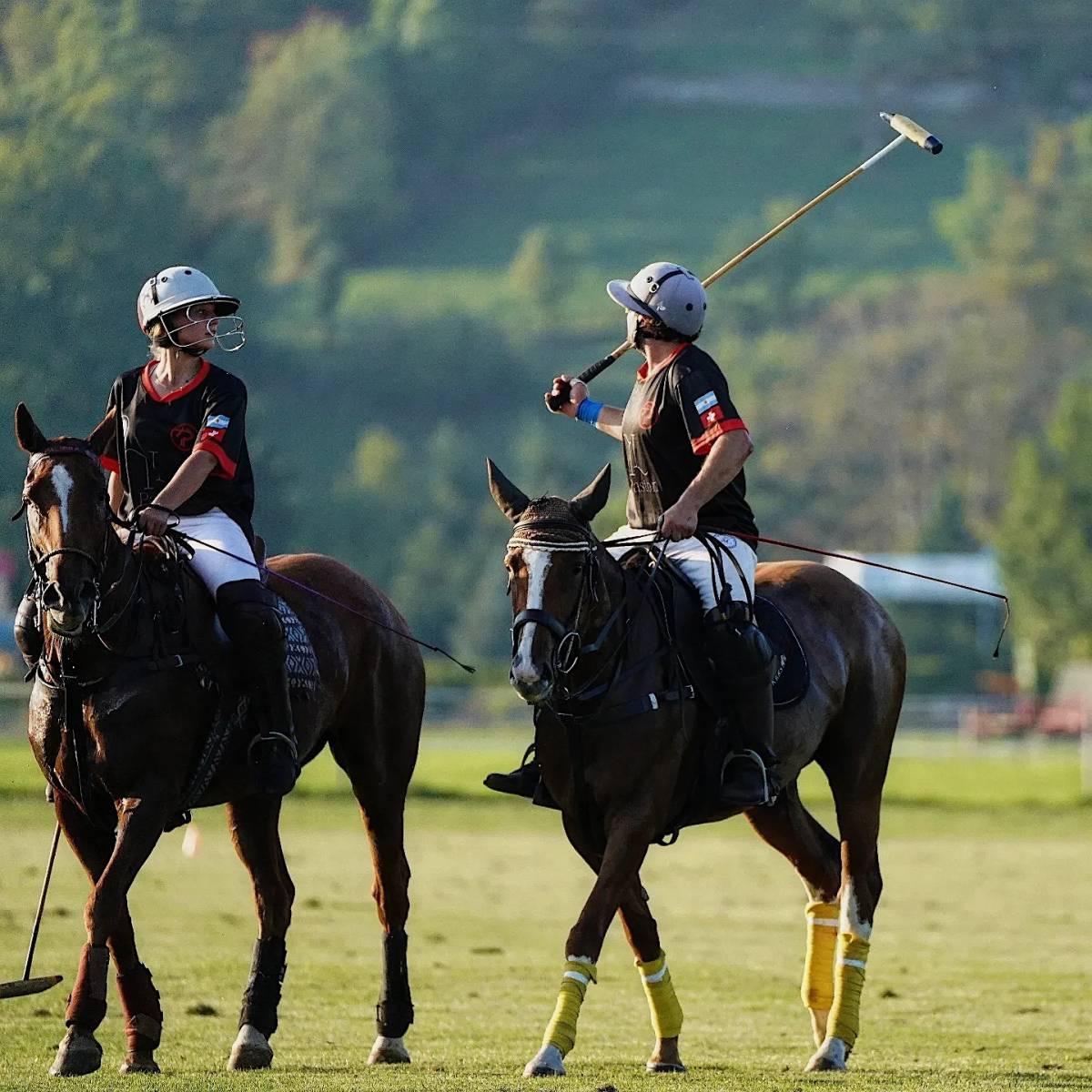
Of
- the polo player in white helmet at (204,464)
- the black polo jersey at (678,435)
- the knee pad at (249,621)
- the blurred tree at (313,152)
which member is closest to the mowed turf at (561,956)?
the polo player in white helmet at (204,464)

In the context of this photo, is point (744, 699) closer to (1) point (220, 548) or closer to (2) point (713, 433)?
(2) point (713, 433)

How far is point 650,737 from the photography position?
10047mm

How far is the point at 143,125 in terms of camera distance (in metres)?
61.4

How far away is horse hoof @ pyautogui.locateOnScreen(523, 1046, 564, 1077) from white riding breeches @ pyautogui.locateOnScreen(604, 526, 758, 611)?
195 cm

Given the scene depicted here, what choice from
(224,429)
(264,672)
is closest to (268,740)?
(264,672)

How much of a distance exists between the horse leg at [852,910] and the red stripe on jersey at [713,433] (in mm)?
1817

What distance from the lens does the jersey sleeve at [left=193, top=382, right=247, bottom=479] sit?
10.4 meters

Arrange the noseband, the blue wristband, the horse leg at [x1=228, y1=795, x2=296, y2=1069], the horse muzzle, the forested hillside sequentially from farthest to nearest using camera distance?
the forested hillside, the blue wristband, the horse leg at [x1=228, y1=795, x2=296, y2=1069], the noseband, the horse muzzle

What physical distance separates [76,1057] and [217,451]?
240cm

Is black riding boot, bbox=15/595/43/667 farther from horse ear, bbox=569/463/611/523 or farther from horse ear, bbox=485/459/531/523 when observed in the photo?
horse ear, bbox=569/463/611/523

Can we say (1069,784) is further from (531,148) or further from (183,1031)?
(531,148)

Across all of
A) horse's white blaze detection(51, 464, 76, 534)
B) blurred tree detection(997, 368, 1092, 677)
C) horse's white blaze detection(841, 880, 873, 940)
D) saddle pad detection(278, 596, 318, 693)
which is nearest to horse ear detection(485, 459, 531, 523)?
saddle pad detection(278, 596, 318, 693)

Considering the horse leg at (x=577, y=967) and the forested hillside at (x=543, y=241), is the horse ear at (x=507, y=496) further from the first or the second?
the forested hillside at (x=543, y=241)

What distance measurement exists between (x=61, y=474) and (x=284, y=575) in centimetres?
203
